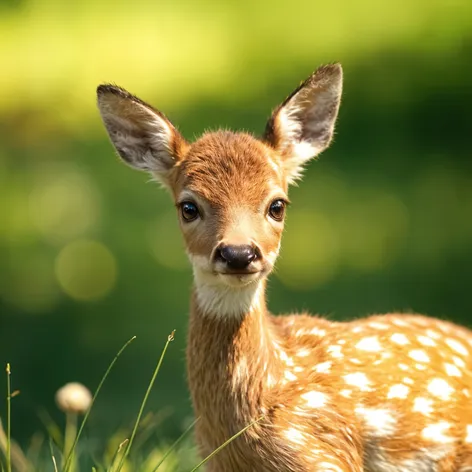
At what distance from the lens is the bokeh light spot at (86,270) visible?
723cm

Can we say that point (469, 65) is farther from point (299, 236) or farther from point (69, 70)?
point (69, 70)

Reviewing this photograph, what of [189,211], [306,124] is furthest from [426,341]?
[189,211]

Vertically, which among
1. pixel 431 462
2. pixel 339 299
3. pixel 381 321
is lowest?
pixel 339 299

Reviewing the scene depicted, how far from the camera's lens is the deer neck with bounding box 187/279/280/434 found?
3.81 meters

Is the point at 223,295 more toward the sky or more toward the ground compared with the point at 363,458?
more toward the sky

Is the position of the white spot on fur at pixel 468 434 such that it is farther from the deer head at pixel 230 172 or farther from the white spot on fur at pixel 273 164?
the white spot on fur at pixel 273 164

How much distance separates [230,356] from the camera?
3.85 meters

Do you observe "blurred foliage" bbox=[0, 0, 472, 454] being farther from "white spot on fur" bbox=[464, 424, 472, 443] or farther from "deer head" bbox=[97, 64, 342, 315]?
"white spot on fur" bbox=[464, 424, 472, 443]

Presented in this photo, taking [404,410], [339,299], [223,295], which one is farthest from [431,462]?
[339,299]

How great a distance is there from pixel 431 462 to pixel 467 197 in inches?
167

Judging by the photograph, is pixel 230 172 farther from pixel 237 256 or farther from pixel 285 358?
pixel 285 358

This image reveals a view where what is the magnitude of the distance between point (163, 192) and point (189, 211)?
13.6ft

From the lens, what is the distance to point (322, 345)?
4.03 meters

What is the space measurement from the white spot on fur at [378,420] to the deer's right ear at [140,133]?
1.02 m
